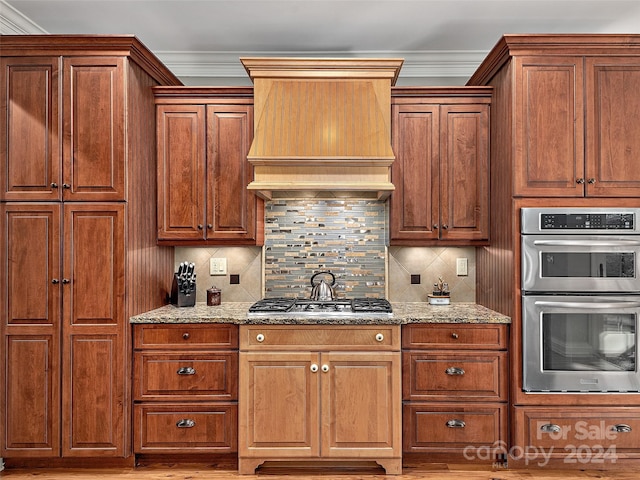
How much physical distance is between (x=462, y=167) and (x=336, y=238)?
1.02m

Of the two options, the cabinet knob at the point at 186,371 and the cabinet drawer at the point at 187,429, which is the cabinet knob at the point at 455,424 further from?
the cabinet knob at the point at 186,371

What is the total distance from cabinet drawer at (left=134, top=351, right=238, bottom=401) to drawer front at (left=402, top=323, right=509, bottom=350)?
106 centimetres

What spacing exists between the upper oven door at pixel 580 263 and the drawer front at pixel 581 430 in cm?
70

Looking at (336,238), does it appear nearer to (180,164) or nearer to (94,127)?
(180,164)

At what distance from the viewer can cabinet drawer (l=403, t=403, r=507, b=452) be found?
264cm

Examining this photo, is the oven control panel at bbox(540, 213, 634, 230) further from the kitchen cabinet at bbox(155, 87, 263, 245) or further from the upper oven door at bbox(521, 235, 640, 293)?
the kitchen cabinet at bbox(155, 87, 263, 245)

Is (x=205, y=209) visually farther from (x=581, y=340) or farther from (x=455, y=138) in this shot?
(x=581, y=340)

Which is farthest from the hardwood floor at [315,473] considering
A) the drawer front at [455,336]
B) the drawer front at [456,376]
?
the drawer front at [455,336]

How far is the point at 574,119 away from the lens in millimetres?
2600

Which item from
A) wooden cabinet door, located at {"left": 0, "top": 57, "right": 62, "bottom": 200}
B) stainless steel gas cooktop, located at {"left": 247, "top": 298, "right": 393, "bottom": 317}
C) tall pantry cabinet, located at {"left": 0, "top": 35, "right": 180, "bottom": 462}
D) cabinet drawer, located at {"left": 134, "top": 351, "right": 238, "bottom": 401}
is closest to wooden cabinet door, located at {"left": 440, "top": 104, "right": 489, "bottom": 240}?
stainless steel gas cooktop, located at {"left": 247, "top": 298, "right": 393, "bottom": 317}

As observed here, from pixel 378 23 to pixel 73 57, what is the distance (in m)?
1.92

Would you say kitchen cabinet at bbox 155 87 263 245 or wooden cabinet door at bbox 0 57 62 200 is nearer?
wooden cabinet door at bbox 0 57 62 200

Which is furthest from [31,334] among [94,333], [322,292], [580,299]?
[580,299]

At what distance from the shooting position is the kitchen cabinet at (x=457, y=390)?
8.68 ft
